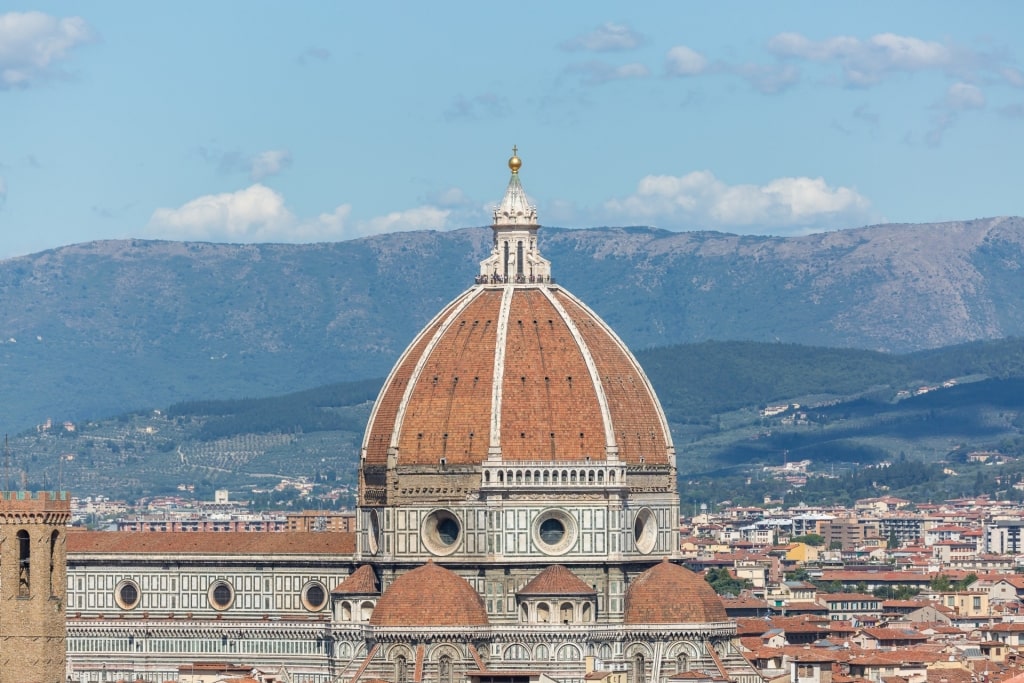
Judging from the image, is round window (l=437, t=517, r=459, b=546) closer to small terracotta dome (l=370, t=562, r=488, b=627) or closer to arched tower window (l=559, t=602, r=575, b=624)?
small terracotta dome (l=370, t=562, r=488, b=627)

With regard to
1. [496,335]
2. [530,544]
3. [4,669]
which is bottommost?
[4,669]

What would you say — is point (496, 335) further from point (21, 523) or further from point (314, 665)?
point (21, 523)

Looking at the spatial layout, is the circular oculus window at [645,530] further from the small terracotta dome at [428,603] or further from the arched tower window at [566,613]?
the small terracotta dome at [428,603]


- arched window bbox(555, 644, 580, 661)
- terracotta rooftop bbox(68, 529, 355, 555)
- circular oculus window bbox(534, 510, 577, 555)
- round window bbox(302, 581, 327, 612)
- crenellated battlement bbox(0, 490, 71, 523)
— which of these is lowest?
arched window bbox(555, 644, 580, 661)

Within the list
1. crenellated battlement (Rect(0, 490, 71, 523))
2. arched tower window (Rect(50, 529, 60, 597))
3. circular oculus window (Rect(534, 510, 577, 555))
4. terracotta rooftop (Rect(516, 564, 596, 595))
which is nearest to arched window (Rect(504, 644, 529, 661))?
terracotta rooftop (Rect(516, 564, 596, 595))

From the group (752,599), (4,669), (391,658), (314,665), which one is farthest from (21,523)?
(752,599)

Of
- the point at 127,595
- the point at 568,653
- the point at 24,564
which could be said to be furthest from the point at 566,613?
the point at 24,564
